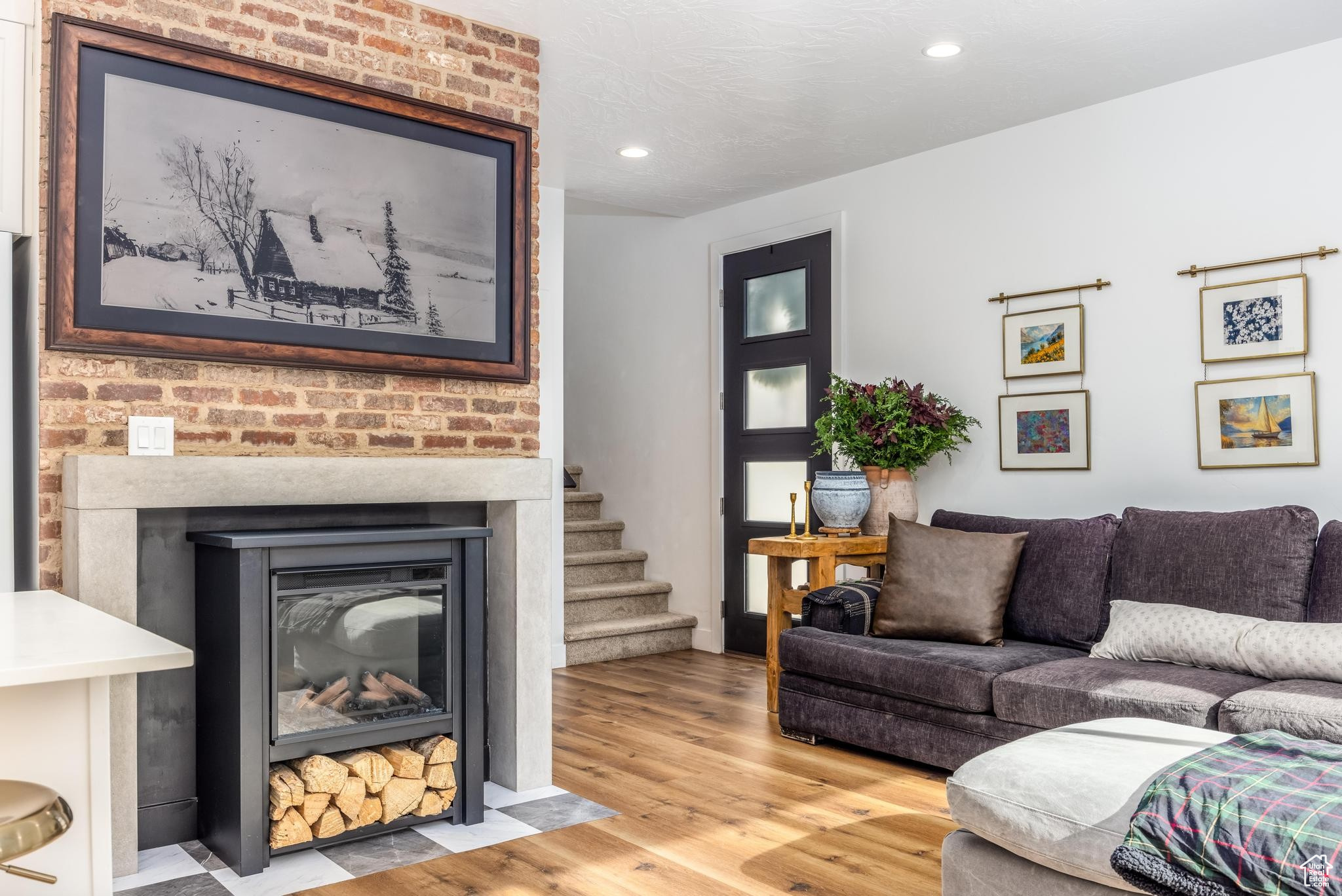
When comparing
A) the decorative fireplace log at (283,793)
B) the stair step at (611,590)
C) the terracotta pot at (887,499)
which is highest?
the terracotta pot at (887,499)

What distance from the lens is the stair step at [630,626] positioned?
18.5 feet

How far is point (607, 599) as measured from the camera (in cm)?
599

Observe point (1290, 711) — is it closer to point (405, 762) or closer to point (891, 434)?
point (891, 434)

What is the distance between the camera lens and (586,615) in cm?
595

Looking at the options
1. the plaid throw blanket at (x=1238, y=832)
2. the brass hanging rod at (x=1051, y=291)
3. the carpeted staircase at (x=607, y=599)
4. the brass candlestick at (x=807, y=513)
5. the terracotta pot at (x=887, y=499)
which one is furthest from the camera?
the carpeted staircase at (x=607, y=599)

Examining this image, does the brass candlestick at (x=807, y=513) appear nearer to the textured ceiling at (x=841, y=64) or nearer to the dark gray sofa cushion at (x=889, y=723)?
the dark gray sofa cushion at (x=889, y=723)

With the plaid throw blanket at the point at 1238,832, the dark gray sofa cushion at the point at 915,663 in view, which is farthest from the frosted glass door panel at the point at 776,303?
the plaid throw blanket at the point at 1238,832

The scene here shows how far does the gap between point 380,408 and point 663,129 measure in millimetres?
2067

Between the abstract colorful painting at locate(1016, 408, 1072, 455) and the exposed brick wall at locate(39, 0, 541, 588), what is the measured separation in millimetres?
2225

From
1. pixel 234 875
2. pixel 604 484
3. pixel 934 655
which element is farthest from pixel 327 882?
pixel 604 484

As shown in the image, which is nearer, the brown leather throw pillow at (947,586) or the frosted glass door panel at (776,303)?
the brown leather throw pillow at (947,586)

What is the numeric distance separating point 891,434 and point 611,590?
2177 millimetres

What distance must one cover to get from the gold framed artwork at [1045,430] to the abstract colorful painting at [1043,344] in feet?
0.50

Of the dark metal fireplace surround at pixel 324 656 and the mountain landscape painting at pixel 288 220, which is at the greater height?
the mountain landscape painting at pixel 288 220
